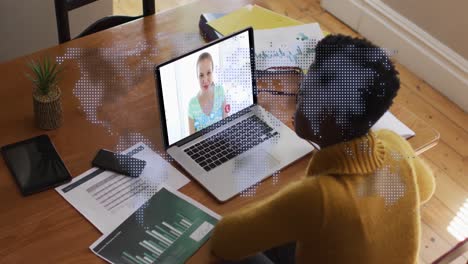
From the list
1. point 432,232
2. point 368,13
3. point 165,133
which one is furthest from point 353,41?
point 368,13

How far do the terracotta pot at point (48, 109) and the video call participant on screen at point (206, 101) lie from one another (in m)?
0.30

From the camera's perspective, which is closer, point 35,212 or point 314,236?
point 314,236

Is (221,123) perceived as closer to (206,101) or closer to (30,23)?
(206,101)

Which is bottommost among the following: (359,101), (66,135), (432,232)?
(432,232)

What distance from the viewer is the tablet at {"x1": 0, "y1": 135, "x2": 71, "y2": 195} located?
1267mm

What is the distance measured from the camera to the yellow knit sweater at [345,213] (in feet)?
3.43

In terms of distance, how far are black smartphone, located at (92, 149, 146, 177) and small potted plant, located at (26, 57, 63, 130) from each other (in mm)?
139

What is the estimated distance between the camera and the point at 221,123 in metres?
1.43

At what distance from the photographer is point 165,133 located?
1.35 metres

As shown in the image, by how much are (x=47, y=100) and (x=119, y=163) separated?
8.5 inches

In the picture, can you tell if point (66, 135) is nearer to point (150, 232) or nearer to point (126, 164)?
point (126, 164)

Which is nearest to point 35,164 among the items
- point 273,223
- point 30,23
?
point 273,223

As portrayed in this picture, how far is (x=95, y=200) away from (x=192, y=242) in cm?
23

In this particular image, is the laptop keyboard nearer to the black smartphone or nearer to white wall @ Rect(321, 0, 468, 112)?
the black smartphone
